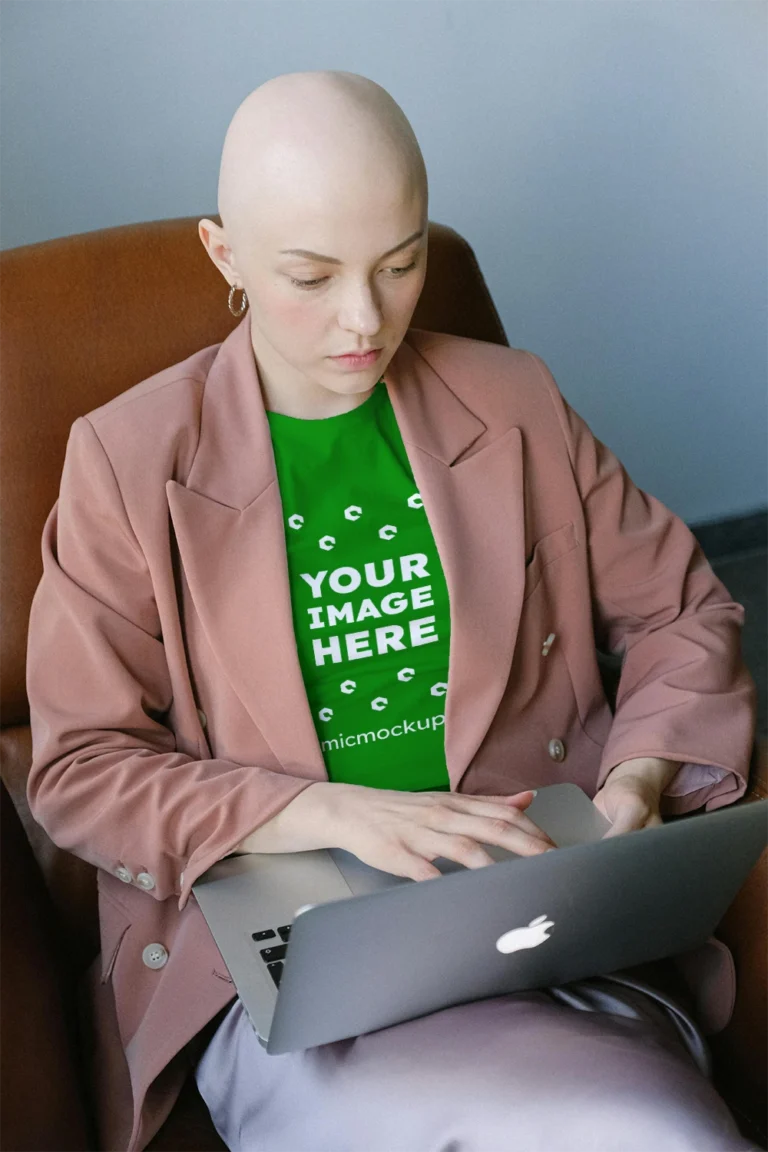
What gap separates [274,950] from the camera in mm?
1151

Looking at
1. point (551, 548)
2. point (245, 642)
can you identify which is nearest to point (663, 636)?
point (551, 548)

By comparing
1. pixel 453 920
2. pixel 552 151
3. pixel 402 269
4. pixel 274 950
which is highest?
pixel 402 269

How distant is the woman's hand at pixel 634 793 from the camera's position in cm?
127

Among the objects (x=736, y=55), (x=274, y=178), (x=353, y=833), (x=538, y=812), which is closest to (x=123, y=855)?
(x=353, y=833)

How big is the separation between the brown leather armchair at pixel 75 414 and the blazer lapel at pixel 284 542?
15 centimetres

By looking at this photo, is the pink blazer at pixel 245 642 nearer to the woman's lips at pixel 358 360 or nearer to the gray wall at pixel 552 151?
the woman's lips at pixel 358 360

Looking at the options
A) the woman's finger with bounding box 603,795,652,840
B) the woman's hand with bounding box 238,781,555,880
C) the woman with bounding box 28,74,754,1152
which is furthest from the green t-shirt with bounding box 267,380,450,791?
the woman's finger with bounding box 603,795,652,840

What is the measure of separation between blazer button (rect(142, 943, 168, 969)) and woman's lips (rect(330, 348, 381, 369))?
59 centimetres

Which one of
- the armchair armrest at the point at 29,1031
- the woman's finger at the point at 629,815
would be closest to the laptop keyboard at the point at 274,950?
the armchair armrest at the point at 29,1031

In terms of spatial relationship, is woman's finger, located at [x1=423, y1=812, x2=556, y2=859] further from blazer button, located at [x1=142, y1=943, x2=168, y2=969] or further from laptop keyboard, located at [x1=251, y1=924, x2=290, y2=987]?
blazer button, located at [x1=142, y1=943, x2=168, y2=969]

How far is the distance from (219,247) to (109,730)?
48cm

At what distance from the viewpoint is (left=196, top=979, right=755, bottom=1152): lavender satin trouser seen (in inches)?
40.3

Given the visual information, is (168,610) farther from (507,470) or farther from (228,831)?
(507,470)

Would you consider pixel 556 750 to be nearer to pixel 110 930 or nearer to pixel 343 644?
pixel 343 644
